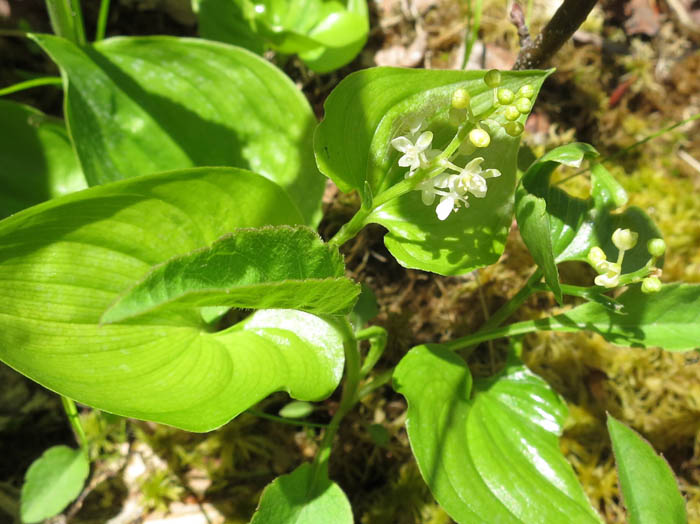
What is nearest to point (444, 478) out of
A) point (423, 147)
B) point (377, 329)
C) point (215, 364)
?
point (377, 329)

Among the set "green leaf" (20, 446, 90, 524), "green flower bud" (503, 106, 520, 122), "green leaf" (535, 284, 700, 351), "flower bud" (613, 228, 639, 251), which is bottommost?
"green leaf" (20, 446, 90, 524)

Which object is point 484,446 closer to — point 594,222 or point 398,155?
point 594,222

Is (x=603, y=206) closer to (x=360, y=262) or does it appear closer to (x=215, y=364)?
(x=360, y=262)

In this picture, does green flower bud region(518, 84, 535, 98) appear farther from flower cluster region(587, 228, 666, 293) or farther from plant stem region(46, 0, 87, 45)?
plant stem region(46, 0, 87, 45)

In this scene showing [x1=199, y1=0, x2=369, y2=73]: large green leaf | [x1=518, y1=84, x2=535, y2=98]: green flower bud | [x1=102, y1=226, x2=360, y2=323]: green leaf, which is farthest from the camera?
[x1=199, y1=0, x2=369, y2=73]: large green leaf

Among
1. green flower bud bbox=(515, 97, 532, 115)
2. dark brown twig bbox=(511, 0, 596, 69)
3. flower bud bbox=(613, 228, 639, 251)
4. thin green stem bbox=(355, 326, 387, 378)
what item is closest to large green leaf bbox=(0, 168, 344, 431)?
thin green stem bbox=(355, 326, 387, 378)

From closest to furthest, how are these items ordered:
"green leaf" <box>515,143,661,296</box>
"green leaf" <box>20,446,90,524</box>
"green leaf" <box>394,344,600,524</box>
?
1. "green leaf" <box>394,344,600,524</box>
2. "green leaf" <box>515,143,661,296</box>
3. "green leaf" <box>20,446,90,524</box>

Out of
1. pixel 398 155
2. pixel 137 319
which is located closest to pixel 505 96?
pixel 398 155
